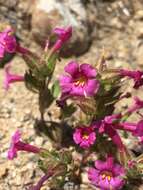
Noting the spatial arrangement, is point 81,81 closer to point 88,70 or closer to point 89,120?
point 88,70

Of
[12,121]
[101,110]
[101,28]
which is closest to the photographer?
[101,110]

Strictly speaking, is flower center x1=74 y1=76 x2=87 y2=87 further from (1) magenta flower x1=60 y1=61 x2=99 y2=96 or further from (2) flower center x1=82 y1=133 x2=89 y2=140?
(2) flower center x1=82 y1=133 x2=89 y2=140

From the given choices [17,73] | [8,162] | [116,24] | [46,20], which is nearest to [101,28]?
→ [116,24]

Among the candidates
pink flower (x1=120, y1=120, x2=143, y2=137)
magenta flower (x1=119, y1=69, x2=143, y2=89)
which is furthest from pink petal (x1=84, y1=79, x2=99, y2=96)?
pink flower (x1=120, y1=120, x2=143, y2=137)

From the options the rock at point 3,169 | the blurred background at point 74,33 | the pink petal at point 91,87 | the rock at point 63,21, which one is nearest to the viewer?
the pink petal at point 91,87

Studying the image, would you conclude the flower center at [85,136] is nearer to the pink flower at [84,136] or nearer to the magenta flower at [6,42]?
the pink flower at [84,136]

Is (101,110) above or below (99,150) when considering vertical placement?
above

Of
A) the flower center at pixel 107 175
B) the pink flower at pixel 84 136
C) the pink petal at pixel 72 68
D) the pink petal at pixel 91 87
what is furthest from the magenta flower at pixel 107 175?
the pink petal at pixel 72 68

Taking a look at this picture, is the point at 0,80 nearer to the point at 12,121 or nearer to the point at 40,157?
the point at 12,121
